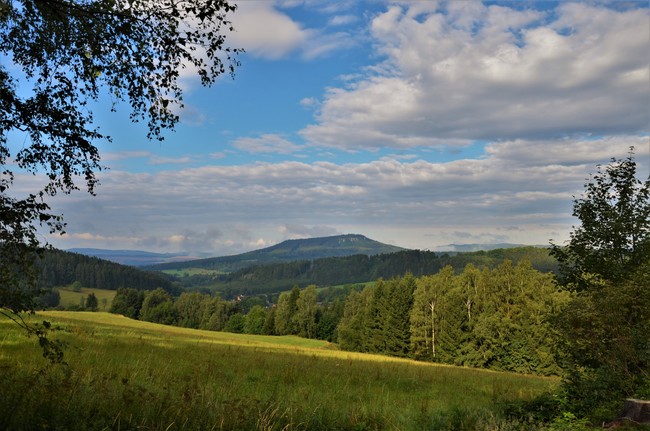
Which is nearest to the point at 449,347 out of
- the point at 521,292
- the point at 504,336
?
the point at 504,336

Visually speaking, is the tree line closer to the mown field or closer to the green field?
the mown field

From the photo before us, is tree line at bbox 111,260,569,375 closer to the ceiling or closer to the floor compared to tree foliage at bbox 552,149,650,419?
closer to the floor

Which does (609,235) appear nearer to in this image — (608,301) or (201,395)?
(608,301)

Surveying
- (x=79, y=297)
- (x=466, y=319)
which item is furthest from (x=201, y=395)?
(x=79, y=297)

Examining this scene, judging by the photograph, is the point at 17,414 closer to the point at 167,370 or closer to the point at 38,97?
the point at 38,97

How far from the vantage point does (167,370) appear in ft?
36.0

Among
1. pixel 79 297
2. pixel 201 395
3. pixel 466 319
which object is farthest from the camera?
pixel 79 297

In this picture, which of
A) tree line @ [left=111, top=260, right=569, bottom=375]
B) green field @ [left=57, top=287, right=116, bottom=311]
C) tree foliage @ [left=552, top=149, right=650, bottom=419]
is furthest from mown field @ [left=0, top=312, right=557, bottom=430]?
green field @ [left=57, top=287, right=116, bottom=311]

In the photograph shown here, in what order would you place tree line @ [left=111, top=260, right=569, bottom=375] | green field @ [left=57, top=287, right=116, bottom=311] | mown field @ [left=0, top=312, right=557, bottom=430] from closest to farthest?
mown field @ [left=0, top=312, right=557, bottom=430], tree line @ [left=111, top=260, right=569, bottom=375], green field @ [left=57, top=287, right=116, bottom=311]

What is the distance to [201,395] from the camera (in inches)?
277

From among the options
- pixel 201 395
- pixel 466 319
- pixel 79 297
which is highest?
pixel 201 395

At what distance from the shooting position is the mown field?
5.72m

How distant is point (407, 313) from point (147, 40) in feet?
240

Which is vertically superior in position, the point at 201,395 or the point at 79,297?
the point at 201,395
